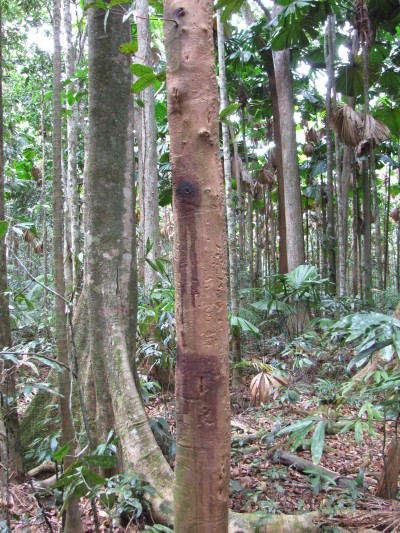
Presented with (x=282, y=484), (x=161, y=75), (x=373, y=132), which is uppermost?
(x=373, y=132)

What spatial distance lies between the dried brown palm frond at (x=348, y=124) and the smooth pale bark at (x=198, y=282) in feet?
27.8

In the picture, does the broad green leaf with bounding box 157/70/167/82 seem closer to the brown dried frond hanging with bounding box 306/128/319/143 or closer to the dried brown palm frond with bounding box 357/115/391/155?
the dried brown palm frond with bounding box 357/115/391/155

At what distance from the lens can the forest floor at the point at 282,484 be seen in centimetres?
269

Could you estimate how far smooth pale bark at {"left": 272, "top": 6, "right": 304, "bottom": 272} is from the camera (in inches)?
388

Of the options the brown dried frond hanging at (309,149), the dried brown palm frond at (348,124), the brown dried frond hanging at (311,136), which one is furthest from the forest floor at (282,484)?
the brown dried frond hanging at (311,136)

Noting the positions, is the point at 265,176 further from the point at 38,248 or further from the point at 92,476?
the point at 92,476

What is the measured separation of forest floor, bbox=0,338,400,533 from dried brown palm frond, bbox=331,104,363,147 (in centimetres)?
649

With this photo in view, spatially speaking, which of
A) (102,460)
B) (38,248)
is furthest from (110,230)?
(38,248)

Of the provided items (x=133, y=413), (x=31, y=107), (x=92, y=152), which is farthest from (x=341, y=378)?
(x=31, y=107)

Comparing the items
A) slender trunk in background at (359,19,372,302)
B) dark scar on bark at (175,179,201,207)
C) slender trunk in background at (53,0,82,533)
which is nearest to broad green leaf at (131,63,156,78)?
slender trunk in background at (53,0,82,533)

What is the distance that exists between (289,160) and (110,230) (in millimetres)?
7261

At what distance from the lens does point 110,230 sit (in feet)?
11.5

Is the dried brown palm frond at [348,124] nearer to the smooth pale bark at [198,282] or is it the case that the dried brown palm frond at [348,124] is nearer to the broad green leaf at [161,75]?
the broad green leaf at [161,75]

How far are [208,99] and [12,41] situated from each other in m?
9.28
